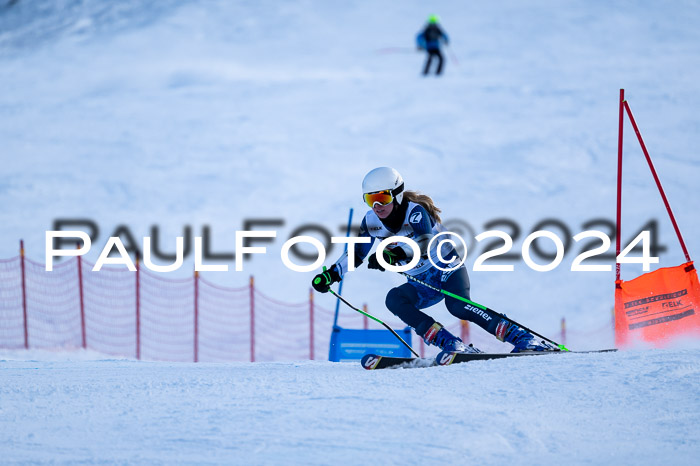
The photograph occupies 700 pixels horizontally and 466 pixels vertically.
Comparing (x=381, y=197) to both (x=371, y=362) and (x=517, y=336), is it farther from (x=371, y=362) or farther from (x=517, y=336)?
(x=517, y=336)

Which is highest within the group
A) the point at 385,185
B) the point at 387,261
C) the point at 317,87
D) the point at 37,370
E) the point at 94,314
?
the point at 317,87

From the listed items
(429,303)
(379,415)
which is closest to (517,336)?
(429,303)

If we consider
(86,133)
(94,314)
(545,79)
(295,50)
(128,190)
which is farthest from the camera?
(295,50)

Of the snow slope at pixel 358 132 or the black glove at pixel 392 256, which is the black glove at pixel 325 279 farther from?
the snow slope at pixel 358 132

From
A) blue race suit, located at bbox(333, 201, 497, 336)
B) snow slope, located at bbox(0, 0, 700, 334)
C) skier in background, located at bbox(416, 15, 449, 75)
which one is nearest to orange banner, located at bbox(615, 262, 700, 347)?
blue race suit, located at bbox(333, 201, 497, 336)

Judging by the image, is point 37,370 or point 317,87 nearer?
point 37,370

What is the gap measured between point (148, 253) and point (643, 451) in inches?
475

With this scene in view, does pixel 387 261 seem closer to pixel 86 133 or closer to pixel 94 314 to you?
pixel 94 314

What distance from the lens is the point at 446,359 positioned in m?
4.79

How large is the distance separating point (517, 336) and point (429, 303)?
0.57 metres

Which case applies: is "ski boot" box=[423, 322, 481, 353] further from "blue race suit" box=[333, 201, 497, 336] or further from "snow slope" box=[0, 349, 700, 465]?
"snow slope" box=[0, 349, 700, 465]

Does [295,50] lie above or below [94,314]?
above

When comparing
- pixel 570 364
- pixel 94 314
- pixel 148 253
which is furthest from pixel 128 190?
pixel 570 364

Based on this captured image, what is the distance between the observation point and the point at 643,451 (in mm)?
3230
